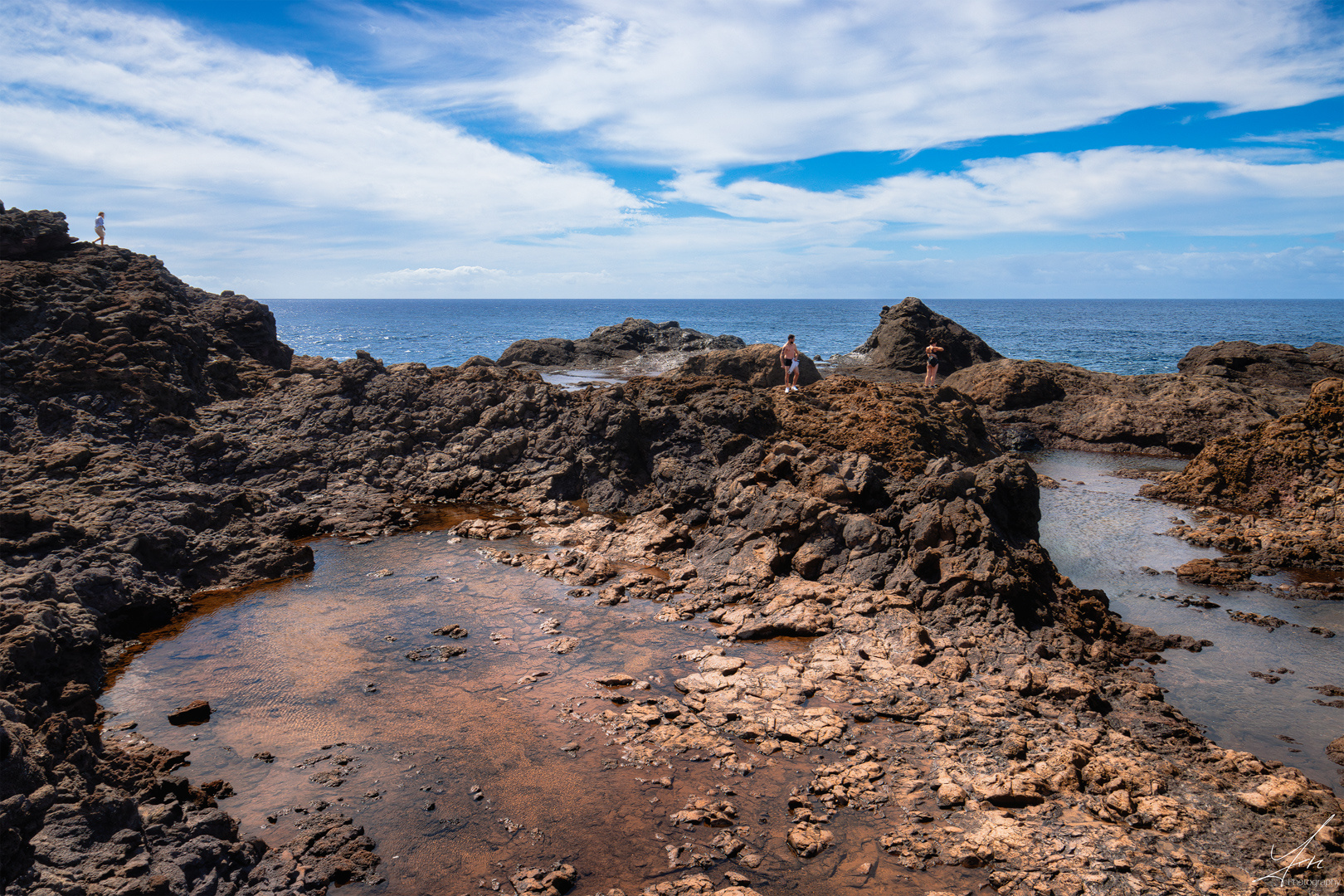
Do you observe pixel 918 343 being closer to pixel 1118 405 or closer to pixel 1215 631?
pixel 1118 405

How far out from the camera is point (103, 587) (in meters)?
10.8

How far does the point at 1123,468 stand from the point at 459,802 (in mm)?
22808

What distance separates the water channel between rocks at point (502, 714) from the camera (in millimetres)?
6445

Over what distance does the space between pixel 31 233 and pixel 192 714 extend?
60.9 feet

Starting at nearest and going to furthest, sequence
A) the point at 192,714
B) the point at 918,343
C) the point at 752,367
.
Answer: the point at 192,714, the point at 752,367, the point at 918,343

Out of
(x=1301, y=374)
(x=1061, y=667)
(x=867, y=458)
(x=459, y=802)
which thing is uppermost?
(x=1301, y=374)

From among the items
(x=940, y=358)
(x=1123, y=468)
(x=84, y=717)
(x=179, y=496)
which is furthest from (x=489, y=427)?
(x=940, y=358)

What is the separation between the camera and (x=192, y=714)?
859 cm

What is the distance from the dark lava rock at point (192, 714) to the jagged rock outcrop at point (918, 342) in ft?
120

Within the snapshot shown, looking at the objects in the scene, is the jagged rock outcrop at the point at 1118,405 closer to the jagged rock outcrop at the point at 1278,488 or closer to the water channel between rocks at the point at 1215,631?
the jagged rock outcrop at the point at 1278,488

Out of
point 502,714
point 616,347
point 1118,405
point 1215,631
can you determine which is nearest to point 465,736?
point 502,714

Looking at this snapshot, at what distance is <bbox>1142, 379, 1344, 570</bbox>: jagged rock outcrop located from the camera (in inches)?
551

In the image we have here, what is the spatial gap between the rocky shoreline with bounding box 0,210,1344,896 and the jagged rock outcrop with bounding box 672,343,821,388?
22.8 ft

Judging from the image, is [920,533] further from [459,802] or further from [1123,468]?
[1123,468]
